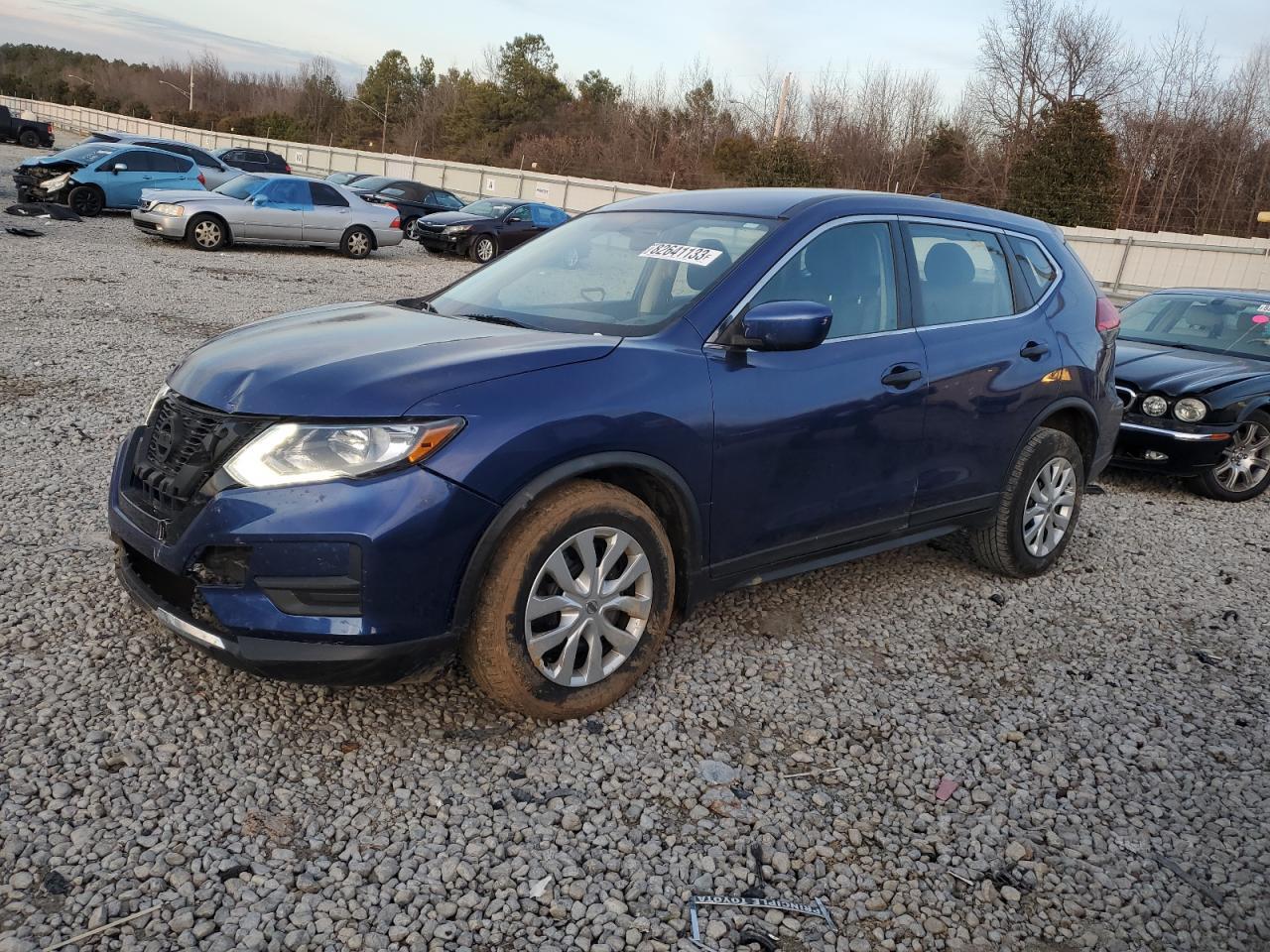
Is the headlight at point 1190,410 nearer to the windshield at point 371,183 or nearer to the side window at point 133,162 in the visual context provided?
the side window at point 133,162

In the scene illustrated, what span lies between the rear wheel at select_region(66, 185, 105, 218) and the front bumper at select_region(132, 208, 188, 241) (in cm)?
341

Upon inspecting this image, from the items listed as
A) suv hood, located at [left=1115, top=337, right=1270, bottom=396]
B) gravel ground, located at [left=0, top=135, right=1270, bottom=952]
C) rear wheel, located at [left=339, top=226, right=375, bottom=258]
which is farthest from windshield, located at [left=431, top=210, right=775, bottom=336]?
rear wheel, located at [left=339, top=226, right=375, bottom=258]

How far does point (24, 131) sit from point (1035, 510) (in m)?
45.8

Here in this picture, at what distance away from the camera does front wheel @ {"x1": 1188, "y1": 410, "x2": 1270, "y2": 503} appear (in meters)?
7.41

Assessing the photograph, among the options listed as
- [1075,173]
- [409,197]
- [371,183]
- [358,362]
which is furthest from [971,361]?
[1075,173]

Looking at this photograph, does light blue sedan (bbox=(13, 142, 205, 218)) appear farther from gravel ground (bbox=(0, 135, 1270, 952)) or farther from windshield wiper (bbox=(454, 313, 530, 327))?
windshield wiper (bbox=(454, 313, 530, 327))

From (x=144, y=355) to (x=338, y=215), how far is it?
1025 centimetres

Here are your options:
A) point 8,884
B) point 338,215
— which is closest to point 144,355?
point 8,884

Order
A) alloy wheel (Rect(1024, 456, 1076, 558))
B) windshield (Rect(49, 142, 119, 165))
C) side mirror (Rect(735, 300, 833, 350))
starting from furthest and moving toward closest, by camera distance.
Result: windshield (Rect(49, 142, 119, 165))
alloy wheel (Rect(1024, 456, 1076, 558))
side mirror (Rect(735, 300, 833, 350))

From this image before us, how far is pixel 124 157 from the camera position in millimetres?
18828

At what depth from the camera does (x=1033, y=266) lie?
5.09 meters

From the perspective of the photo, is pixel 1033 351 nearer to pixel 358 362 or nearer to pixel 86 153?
pixel 358 362

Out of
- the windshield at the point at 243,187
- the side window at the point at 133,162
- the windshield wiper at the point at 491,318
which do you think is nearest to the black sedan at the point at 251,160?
the side window at the point at 133,162

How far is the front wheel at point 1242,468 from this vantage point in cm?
741
